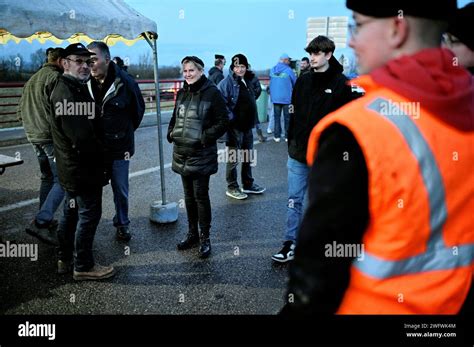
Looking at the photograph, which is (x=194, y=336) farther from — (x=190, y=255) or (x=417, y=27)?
(x=190, y=255)

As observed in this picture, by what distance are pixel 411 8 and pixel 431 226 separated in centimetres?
58

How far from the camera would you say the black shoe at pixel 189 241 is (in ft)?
13.3

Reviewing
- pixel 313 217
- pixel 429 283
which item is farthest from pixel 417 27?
pixel 429 283

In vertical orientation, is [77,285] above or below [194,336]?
below

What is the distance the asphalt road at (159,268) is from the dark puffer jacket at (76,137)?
0.91m

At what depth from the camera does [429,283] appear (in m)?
1.06

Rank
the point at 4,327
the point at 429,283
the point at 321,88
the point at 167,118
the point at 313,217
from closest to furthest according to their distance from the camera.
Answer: the point at 313,217
the point at 429,283
the point at 4,327
the point at 321,88
the point at 167,118

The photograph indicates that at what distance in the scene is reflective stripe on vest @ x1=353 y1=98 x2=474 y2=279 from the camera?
948mm

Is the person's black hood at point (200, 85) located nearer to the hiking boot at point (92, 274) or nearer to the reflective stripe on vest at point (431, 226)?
the hiking boot at point (92, 274)

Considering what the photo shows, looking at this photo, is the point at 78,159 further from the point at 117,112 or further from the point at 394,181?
the point at 394,181

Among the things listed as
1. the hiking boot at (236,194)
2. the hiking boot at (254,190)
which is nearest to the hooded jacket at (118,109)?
the hiking boot at (236,194)

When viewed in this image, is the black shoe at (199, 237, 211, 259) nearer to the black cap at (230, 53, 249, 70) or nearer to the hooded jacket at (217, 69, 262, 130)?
the hooded jacket at (217, 69, 262, 130)

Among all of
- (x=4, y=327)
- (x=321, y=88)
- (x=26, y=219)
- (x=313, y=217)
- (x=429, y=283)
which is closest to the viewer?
(x=313, y=217)

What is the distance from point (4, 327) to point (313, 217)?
238 centimetres
